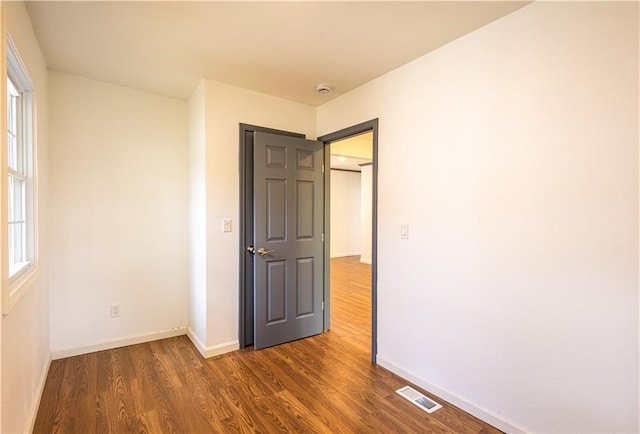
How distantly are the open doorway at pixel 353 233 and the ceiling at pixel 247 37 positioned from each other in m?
0.65

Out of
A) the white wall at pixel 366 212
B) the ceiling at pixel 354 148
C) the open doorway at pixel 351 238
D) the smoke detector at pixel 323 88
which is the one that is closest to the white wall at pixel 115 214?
the smoke detector at pixel 323 88

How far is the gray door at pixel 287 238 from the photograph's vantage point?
9.70ft

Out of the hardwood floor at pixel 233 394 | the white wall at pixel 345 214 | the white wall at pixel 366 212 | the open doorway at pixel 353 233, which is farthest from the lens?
the white wall at pixel 345 214

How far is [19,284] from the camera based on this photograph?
1.66m

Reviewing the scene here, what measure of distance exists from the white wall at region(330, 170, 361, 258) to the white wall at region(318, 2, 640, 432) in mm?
6002

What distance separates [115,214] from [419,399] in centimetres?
297

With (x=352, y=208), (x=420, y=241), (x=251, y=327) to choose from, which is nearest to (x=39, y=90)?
(x=251, y=327)

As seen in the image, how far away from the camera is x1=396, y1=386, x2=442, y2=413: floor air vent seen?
2.10 meters

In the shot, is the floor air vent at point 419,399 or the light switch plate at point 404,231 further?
the light switch plate at point 404,231

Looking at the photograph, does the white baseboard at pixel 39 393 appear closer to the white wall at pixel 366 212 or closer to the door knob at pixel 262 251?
the door knob at pixel 262 251

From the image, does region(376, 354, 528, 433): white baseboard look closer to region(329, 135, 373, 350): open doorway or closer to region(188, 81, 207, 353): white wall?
region(329, 135, 373, 350): open doorway

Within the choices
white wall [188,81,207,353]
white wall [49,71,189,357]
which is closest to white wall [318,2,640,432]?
white wall [188,81,207,353]

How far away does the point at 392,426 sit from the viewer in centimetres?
191

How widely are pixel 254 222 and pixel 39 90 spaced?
181 centimetres
